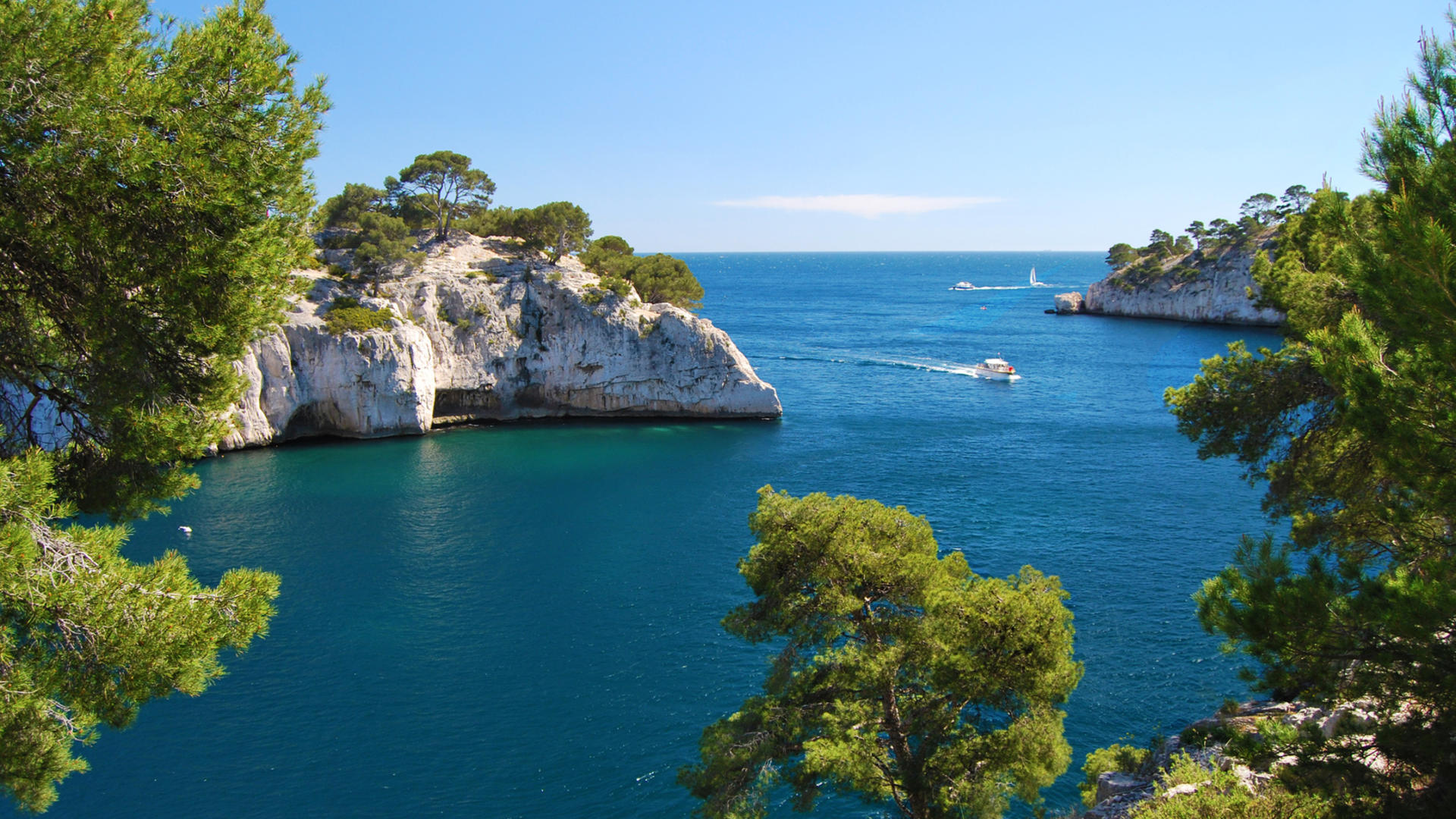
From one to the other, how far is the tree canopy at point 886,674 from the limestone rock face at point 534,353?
4115cm

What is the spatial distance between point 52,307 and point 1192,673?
87.6 feet

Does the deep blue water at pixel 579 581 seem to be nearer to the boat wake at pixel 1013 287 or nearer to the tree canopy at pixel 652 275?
the tree canopy at pixel 652 275

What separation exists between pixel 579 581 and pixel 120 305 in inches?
862

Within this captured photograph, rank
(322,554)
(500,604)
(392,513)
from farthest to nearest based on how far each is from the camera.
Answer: (392,513)
(322,554)
(500,604)

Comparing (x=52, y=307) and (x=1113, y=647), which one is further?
(x=1113, y=647)

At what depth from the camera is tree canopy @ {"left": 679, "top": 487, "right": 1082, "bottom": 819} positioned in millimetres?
12555

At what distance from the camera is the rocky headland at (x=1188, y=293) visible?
96500mm

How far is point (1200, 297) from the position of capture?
10300 cm

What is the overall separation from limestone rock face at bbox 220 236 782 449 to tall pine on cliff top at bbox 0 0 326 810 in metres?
42.4

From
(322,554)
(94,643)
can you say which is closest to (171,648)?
(94,643)

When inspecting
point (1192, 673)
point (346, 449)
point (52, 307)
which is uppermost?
point (52, 307)

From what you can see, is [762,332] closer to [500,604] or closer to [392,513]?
[392,513]

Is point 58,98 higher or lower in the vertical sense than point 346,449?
higher

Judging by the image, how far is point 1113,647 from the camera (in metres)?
23.6
